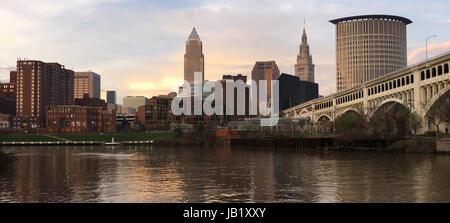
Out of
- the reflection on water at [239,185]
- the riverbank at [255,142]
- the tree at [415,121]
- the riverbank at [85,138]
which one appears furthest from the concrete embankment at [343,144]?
the riverbank at [85,138]

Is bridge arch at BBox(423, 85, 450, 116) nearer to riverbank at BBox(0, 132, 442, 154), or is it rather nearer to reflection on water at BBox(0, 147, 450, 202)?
riverbank at BBox(0, 132, 442, 154)

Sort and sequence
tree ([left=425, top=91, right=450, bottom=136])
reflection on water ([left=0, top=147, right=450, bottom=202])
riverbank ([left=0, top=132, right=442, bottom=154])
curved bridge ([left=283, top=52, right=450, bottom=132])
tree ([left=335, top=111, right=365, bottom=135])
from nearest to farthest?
1. reflection on water ([left=0, top=147, right=450, bottom=202])
2. tree ([left=425, top=91, right=450, bottom=136])
3. riverbank ([left=0, top=132, right=442, bottom=154])
4. curved bridge ([left=283, top=52, right=450, bottom=132])
5. tree ([left=335, top=111, right=365, bottom=135])

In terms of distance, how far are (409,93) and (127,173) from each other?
238ft

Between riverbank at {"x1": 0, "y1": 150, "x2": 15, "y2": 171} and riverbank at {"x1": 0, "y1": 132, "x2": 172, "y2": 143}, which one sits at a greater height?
riverbank at {"x1": 0, "y1": 132, "x2": 172, "y2": 143}

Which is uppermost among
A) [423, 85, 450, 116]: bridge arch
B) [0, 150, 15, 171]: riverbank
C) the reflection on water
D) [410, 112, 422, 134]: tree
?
[423, 85, 450, 116]: bridge arch

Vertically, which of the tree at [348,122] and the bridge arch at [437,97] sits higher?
the bridge arch at [437,97]

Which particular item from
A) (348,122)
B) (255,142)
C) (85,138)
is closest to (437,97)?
(348,122)

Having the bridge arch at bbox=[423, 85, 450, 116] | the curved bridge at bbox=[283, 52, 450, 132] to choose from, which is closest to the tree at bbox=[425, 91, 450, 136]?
the bridge arch at bbox=[423, 85, 450, 116]

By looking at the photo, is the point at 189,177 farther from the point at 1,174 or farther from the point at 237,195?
the point at 1,174

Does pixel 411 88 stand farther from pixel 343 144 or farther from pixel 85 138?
pixel 85 138

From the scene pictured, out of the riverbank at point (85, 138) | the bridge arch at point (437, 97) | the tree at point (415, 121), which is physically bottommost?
Answer: the riverbank at point (85, 138)

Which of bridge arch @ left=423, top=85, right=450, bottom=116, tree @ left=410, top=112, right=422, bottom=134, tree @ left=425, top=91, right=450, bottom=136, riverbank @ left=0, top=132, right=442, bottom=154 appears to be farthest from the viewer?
tree @ left=410, top=112, right=422, bottom=134

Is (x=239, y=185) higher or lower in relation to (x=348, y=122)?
lower

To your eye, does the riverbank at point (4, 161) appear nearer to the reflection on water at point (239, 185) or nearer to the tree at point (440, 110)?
the reflection on water at point (239, 185)
